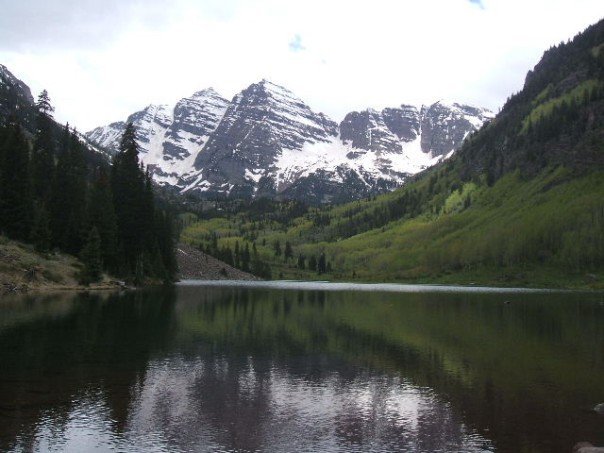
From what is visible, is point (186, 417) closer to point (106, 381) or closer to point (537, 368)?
point (106, 381)

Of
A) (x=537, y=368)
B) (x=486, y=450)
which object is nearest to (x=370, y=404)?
(x=486, y=450)

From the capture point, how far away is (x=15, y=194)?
387 ft

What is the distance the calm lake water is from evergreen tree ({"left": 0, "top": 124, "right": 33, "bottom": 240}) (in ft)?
171

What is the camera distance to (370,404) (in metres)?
34.1

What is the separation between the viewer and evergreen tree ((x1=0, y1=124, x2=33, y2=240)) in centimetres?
11675

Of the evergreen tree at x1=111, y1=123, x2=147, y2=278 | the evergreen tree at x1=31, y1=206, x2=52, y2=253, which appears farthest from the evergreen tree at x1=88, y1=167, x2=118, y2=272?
the evergreen tree at x1=31, y1=206, x2=52, y2=253

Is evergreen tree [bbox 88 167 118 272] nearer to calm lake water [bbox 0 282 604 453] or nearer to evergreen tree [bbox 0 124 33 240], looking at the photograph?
evergreen tree [bbox 0 124 33 240]

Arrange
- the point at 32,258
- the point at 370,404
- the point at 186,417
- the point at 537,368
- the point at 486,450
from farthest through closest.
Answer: the point at 32,258
the point at 537,368
the point at 370,404
the point at 186,417
the point at 486,450

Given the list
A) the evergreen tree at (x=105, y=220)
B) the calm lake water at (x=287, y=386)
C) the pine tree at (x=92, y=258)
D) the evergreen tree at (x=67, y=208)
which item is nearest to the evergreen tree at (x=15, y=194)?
the evergreen tree at (x=67, y=208)

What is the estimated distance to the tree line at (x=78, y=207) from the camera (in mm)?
118188

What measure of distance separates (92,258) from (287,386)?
93841mm

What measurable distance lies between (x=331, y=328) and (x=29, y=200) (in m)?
79.4

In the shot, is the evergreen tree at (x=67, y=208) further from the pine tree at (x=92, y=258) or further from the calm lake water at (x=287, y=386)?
the calm lake water at (x=287, y=386)

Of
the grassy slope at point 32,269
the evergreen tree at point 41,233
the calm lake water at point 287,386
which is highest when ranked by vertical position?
the evergreen tree at point 41,233
